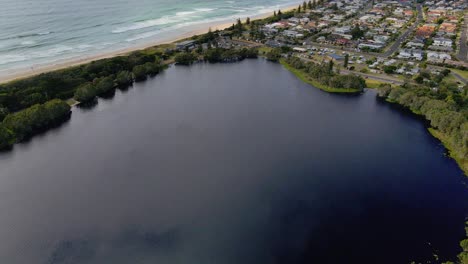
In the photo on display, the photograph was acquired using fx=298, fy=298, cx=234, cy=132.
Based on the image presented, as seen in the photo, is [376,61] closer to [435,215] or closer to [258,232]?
[435,215]

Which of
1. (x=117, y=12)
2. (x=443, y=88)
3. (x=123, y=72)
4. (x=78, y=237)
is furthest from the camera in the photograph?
(x=117, y=12)

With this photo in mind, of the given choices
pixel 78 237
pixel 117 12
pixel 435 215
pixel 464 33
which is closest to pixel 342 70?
pixel 435 215

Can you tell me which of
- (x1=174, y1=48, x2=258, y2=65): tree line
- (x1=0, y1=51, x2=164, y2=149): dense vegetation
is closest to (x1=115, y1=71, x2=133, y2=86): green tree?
(x1=0, y1=51, x2=164, y2=149): dense vegetation

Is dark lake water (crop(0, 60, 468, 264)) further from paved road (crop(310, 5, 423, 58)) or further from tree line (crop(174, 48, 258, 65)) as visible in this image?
paved road (crop(310, 5, 423, 58))

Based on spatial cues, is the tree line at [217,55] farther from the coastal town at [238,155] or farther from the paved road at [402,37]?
the paved road at [402,37]

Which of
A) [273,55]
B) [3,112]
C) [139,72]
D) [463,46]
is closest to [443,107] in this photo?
[273,55]

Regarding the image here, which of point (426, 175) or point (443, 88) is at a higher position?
point (443, 88)

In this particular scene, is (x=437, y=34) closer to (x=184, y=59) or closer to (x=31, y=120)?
(x=184, y=59)
